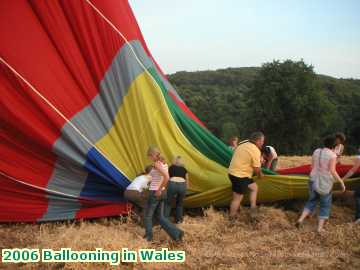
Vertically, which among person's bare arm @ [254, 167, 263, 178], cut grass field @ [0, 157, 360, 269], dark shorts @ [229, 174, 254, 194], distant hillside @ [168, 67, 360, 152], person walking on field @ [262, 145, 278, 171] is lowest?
cut grass field @ [0, 157, 360, 269]

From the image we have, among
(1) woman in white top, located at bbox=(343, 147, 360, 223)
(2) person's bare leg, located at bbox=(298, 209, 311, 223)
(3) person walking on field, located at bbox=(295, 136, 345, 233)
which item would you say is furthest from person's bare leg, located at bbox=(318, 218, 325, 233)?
(1) woman in white top, located at bbox=(343, 147, 360, 223)

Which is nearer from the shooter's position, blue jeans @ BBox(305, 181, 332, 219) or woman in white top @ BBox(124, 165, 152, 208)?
blue jeans @ BBox(305, 181, 332, 219)

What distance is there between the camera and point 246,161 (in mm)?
6125

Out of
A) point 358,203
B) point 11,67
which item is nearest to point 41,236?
point 11,67

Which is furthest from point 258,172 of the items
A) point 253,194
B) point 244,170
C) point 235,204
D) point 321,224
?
point 321,224

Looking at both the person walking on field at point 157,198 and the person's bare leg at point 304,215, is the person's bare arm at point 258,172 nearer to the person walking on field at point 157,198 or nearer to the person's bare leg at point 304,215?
the person's bare leg at point 304,215

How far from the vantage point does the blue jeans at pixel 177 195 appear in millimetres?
5924

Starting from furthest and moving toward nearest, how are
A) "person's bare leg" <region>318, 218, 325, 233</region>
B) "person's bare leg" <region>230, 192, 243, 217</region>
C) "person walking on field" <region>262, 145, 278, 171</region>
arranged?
"person walking on field" <region>262, 145, 278, 171</region>
"person's bare leg" <region>230, 192, 243, 217</region>
"person's bare leg" <region>318, 218, 325, 233</region>

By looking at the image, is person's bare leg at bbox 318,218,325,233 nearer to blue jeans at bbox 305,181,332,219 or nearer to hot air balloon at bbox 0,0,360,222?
blue jeans at bbox 305,181,332,219

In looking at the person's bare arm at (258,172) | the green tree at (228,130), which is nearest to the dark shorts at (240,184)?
the person's bare arm at (258,172)

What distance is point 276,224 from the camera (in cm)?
593

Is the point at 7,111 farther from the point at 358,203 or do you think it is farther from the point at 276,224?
the point at 358,203

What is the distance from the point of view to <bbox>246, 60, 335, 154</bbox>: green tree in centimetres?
3114

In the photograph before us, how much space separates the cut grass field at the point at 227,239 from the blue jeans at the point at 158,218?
111 mm
